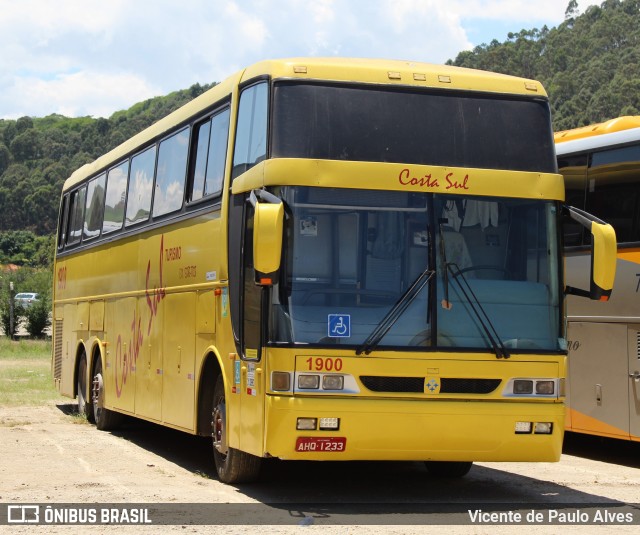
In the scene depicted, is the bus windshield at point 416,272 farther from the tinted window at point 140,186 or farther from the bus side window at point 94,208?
the bus side window at point 94,208

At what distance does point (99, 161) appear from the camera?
18.9 metres

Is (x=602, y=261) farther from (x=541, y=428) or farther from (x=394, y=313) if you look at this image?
(x=394, y=313)

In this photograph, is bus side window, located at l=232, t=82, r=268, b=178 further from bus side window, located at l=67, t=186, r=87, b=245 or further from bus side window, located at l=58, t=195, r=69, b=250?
bus side window, located at l=58, t=195, r=69, b=250

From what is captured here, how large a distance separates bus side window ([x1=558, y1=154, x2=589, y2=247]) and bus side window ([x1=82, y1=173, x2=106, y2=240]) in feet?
22.6

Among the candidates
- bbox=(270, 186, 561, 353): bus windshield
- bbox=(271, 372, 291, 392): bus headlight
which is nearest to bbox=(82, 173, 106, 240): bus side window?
bbox=(270, 186, 561, 353): bus windshield

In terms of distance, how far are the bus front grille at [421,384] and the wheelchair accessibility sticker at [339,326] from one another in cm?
38

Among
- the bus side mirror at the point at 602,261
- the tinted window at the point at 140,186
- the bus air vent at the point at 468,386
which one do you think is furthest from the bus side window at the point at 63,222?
the bus side mirror at the point at 602,261

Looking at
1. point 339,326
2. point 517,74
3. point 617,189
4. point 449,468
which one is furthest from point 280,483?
point 517,74

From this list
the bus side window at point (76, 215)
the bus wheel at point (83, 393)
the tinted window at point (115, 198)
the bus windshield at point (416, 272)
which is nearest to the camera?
the bus windshield at point (416, 272)

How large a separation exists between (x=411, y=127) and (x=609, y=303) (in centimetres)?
506

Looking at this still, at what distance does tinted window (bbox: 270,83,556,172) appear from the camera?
10.1 m

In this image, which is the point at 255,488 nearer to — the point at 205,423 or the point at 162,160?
the point at 205,423

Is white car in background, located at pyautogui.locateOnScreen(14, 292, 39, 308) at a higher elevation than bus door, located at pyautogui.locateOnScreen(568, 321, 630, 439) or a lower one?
higher

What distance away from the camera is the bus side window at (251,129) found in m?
10.4
